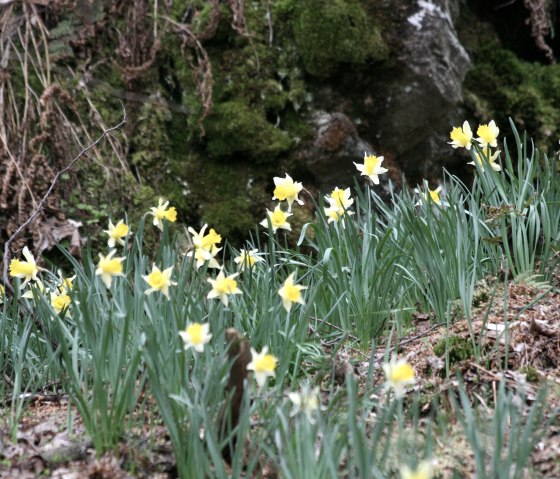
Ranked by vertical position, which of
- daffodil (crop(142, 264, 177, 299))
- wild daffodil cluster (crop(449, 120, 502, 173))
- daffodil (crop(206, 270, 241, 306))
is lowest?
daffodil (crop(206, 270, 241, 306))

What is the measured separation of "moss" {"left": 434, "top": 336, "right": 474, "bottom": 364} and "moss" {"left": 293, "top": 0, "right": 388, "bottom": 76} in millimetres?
2510

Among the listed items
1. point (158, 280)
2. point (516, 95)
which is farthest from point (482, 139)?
point (516, 95)

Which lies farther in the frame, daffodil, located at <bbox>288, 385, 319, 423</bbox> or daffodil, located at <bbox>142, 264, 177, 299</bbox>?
daffodil, located at <bbox>142, 264, 177, 299</bbox>

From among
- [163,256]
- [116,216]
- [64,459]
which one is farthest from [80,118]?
[64,459]

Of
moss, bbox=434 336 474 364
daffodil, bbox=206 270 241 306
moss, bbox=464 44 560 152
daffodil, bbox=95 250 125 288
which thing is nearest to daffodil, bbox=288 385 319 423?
daffodil, bbox=206 270 241 306

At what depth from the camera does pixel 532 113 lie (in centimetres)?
496

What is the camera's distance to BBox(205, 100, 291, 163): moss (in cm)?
425

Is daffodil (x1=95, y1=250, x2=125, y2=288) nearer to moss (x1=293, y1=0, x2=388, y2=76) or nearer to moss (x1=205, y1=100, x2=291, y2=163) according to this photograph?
moss (x1=205, y1=100, x2=291, y2=163)

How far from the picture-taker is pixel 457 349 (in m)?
2.21

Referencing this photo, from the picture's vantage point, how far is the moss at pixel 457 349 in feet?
7.18

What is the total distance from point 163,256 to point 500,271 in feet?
4.46

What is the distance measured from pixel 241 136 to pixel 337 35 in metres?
0.85

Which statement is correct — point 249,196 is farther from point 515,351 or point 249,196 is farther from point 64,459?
point 64,459

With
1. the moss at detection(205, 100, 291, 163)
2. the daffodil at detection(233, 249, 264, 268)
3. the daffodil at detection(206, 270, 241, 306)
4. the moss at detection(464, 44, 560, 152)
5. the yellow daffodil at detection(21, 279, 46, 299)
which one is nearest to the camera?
the daffodil at detection(206, 270, 241, 306)
